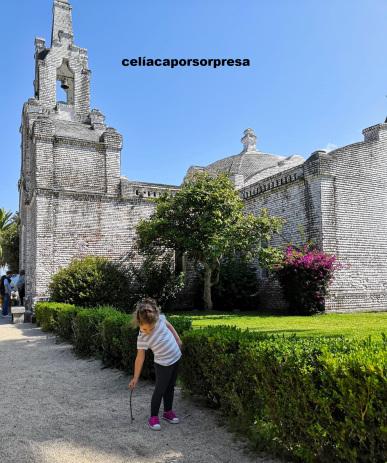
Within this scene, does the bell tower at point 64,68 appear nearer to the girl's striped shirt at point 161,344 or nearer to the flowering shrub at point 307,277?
the flowering shrub at point 307,277

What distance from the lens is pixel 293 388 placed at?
4.05 metres

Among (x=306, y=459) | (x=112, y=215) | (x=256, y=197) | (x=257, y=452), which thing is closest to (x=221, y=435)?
(x=257, y=452)

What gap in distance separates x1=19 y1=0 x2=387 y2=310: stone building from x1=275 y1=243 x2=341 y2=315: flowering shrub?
630 mm

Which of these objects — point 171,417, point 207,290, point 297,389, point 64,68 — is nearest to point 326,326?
point 207,290

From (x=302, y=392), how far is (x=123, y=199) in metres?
16.4

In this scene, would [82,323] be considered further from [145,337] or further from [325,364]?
[325,364]

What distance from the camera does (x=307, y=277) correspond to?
1569cm

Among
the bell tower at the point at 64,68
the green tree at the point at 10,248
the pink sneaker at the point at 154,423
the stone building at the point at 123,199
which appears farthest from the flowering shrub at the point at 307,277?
the green tree at the point at 10,248

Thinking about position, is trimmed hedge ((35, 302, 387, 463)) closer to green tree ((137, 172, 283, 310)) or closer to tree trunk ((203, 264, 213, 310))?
green tree ((137, 172, 283, 310))

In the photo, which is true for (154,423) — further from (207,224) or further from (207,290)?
(207,290)

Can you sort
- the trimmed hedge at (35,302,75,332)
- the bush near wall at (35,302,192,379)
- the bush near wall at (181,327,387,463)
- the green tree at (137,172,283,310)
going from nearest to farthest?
1. the bush near wall at (181,327,387,463)
2. the bush near wall at (35,302,192,379)
3. the trimmed hedge at (35,302,75,332)
4. the green tree at (137,172,283,310)

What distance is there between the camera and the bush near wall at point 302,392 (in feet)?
11.2

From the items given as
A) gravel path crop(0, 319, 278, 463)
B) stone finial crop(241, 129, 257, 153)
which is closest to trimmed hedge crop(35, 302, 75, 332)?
gravel path crop(0, 319, 278, 463)

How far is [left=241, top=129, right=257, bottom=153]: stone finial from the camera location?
3294 centimetres
